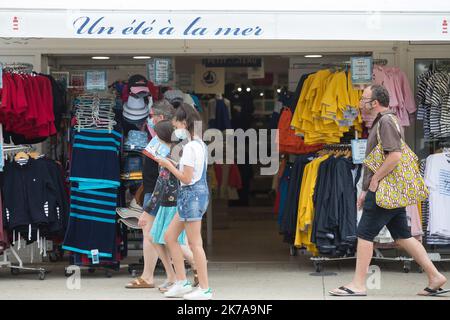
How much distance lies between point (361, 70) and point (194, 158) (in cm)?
229

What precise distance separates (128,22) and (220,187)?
5.40 m

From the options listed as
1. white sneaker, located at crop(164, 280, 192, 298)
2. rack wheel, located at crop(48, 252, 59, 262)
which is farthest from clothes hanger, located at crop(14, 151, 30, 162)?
white sneaker, located at crop(164, 280, 192, 298)

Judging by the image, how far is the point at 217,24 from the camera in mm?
7965

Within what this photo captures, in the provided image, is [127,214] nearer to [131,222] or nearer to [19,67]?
[131,222]

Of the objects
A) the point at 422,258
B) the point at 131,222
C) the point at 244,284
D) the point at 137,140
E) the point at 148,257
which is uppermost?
the point at 137,140

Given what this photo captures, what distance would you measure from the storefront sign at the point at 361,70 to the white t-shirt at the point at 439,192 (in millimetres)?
1024

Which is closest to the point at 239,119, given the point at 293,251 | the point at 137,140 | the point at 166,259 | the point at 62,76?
the point at 293,251

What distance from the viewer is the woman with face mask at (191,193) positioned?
7.29 m

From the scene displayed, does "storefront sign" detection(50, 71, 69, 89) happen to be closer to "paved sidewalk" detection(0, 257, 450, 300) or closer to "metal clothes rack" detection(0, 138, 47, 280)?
"metal clothes rack" detection(0, 138, 47, 280)

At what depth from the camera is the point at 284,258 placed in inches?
400

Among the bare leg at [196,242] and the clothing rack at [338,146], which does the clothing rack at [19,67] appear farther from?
the clothing rack at [338,146]

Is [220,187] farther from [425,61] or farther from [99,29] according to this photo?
[99,29]

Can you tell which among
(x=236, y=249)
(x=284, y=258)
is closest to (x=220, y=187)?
(x=236, y=249)

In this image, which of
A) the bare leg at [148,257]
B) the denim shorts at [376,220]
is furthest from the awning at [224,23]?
the bare leg at [148,257]
